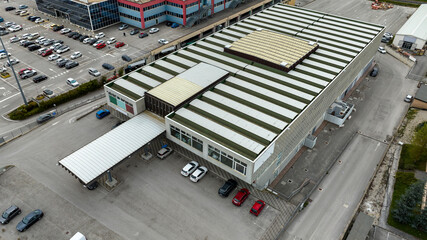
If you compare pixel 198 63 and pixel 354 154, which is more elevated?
pixel 198 63

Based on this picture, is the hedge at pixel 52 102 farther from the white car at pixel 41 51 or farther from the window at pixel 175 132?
the window at pixel 175 132

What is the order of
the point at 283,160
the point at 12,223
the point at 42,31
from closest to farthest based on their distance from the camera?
the point at 12,223 → the point at 283,160 → the point at 42,31

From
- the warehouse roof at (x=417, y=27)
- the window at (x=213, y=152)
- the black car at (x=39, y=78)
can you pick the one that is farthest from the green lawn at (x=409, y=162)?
the black car at (x=39, y=78)

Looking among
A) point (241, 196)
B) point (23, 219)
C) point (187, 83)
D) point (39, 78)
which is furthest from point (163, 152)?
point (39, 78)

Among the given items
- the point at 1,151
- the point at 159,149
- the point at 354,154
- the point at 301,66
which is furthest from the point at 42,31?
the point at 354,154

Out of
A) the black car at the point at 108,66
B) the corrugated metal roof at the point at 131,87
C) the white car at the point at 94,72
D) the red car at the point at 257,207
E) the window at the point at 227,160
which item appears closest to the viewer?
the red car at the point at 257,207

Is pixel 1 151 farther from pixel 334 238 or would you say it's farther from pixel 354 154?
pixel 354 154

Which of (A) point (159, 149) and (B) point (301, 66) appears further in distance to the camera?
(B) point (301, 66)

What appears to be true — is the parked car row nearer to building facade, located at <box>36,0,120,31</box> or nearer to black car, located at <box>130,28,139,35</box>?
black car, located at <box>130,28,139,35</box>
